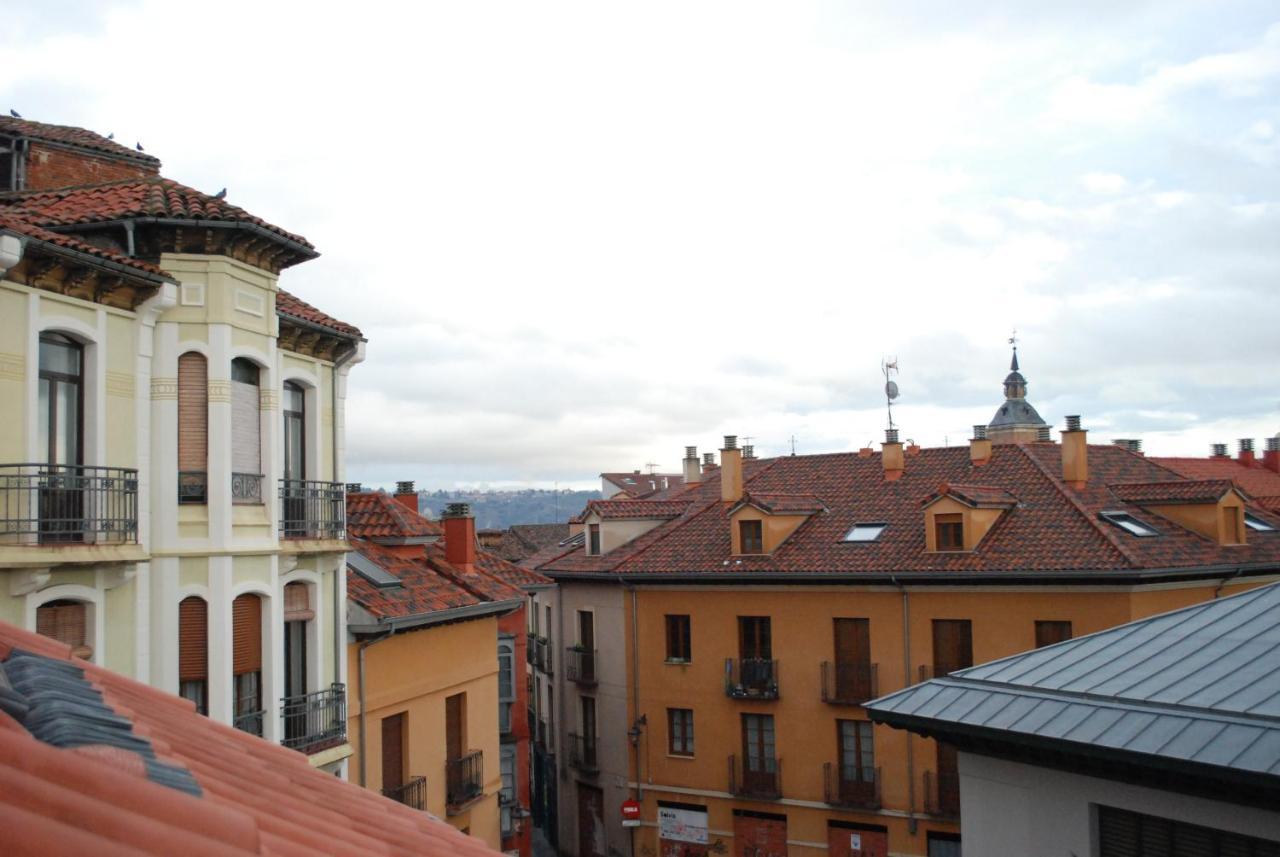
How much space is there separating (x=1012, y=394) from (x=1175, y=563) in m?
68.5

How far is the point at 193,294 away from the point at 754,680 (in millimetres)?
20070

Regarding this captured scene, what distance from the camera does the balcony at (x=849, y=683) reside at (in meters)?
28.7

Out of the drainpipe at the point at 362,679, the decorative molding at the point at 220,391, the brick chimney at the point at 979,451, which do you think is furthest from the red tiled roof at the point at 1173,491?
the decorative molding at the point at 220,391

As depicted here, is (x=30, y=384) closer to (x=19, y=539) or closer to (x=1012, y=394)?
(x=19, y=539)

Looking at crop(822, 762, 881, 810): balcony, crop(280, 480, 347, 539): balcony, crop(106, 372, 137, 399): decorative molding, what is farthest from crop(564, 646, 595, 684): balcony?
crop(106, 372, 137, 399): decorative molding

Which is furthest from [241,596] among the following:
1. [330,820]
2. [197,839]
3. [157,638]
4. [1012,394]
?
[1012,394]

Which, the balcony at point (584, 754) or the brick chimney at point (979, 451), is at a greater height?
the brick chimney at point (979, 451)

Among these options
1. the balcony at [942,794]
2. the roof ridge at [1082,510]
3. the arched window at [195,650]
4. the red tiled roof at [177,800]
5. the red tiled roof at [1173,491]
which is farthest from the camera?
the red tiled roof at [1173,491]

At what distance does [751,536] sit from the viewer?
3177 cm

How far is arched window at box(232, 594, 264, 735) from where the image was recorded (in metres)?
15.3

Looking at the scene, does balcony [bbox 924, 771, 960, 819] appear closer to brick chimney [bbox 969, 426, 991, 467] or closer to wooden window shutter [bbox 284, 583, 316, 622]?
brick chimney [bbox 969, 426, 991, 467]

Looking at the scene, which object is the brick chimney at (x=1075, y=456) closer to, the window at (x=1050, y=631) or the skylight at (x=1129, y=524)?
the skylight at (x=1129, y=524)

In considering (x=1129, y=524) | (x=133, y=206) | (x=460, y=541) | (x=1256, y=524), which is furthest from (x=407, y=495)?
(x=1256, y=524)

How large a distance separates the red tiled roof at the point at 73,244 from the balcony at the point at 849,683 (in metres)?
20.6
